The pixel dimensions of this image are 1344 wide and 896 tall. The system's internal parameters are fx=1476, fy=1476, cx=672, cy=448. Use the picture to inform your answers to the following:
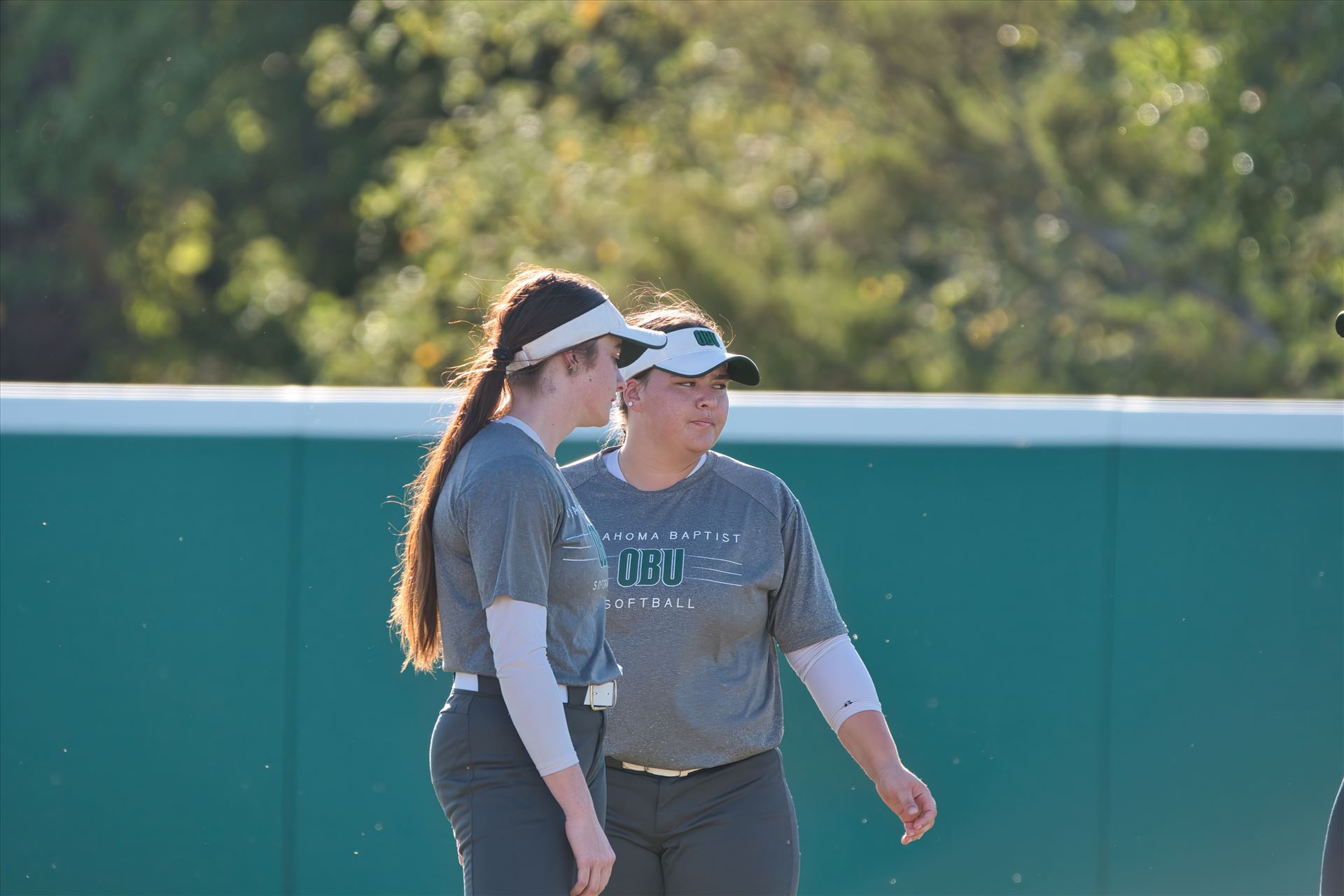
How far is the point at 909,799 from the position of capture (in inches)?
127

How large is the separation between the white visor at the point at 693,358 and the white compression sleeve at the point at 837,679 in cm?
63

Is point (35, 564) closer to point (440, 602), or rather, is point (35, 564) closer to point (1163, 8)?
point (440, 602)

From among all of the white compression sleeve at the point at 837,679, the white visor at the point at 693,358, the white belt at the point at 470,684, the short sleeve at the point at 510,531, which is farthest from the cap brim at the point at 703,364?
the white belt at the point at 470,684

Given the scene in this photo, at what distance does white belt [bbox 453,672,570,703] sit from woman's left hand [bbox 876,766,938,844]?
0.92 m

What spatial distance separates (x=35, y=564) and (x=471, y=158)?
1153 cm

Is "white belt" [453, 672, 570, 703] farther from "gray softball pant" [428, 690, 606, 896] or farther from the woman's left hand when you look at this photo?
the woman's left hand

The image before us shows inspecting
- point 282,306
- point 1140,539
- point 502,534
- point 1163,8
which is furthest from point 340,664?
point 282,306

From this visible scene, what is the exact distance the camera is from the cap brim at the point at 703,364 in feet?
10.8

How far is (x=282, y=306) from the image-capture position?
720 inches

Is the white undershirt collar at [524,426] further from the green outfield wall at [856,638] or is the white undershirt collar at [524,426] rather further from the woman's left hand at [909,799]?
the green outfield wall at [856,638]

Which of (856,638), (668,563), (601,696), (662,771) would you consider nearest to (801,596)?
(668,563)

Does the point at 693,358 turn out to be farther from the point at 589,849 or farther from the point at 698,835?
the point at 589,849

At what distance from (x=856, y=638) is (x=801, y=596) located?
1135mm

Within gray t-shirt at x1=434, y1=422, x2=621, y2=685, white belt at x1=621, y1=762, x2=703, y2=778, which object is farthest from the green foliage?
gray t-shirt at x1=434, y1=422, x2=621, y2=685
